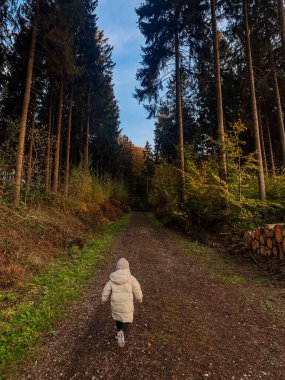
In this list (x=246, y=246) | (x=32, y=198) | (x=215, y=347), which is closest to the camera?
(x=215, y=347)

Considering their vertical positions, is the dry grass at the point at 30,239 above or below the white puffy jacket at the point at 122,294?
above

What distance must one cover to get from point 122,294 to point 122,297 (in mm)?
42

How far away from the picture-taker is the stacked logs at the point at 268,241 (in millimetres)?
7891

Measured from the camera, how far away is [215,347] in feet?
12.6

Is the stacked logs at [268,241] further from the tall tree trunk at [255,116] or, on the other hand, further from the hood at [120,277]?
the hood at [120,277]

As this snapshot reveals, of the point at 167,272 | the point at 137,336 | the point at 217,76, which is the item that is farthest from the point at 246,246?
the point at 217,76

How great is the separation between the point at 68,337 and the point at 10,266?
3.20 meters

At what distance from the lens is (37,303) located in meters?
5.47

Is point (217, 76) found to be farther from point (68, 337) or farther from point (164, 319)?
point (68, 337)

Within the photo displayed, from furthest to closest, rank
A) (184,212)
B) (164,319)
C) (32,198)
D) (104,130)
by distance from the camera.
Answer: (104,130) < (184,212) < (32,198) < (164,319)

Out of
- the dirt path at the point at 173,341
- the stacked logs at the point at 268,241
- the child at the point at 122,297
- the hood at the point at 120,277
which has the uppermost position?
the stacked logs at the point at 268,241

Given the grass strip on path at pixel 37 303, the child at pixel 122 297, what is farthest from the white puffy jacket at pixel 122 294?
the grass strip on path at pixel 37 303

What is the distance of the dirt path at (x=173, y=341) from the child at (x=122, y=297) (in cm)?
26

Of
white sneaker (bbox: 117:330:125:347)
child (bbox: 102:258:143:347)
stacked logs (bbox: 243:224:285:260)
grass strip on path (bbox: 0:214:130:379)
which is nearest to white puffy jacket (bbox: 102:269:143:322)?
child (bbox: 102:258:143:347)
